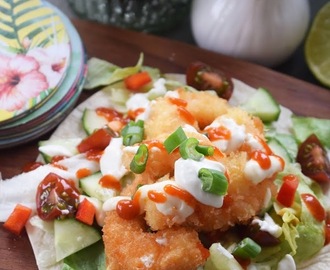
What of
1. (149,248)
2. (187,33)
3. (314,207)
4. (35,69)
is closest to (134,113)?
(35,69)

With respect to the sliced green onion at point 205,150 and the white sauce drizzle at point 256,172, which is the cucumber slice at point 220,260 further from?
the sliced green onion at point 205,150

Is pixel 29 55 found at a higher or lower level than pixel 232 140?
lower

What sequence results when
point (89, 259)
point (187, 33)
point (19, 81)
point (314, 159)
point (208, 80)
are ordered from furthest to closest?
point (187, 33)
point (208, 80)
point (19, 81)
point (314, 159)
point (89, 259)

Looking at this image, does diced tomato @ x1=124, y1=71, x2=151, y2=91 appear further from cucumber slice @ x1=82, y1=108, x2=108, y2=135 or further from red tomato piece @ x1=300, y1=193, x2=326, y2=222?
red tomato piece @ x1=300, y1=193, x2=326, y2=222

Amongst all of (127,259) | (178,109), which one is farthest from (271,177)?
(127,259)

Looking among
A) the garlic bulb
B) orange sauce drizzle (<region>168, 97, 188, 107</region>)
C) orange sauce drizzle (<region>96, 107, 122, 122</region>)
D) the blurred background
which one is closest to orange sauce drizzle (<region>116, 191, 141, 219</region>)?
orange sauce drizzle (<region>168, 97, 188, 107</region>)

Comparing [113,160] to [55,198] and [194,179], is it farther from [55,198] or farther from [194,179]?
[194,179]
